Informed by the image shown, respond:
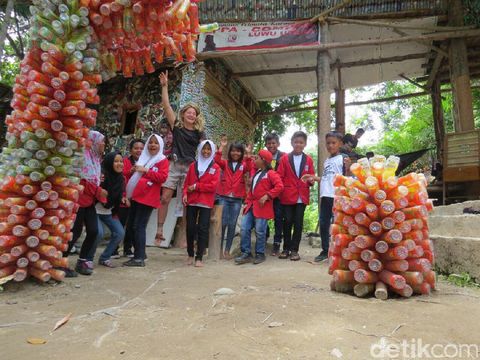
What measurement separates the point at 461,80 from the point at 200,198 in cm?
509

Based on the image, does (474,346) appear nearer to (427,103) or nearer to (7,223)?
(7,223)

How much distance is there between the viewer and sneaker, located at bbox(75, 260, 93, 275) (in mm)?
3568

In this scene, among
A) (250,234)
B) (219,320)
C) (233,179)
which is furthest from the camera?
(233,179)

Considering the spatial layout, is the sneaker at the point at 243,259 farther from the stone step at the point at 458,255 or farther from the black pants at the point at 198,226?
the stone step at the point at 458,255

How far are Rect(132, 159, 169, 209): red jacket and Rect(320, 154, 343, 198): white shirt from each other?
1892 millimetres

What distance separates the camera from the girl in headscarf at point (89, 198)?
3.62 meters

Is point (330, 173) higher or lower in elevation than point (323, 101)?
lower

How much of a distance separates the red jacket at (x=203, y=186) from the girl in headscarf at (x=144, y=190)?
31 cm

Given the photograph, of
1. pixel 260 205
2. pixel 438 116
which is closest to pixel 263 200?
pixel 260 205

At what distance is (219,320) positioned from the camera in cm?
210

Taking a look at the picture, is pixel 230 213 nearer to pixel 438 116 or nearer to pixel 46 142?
pixel 46 142

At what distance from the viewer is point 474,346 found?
5.54 feet

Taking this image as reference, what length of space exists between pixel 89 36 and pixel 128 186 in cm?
175

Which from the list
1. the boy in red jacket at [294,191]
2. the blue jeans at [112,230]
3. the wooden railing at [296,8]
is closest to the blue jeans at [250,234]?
the boy in red jacket at [294,191]
